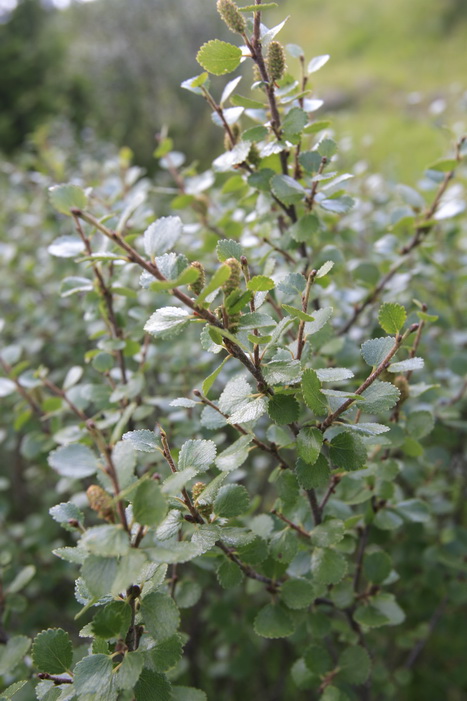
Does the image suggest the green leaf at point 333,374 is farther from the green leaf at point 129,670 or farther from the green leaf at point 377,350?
the green leaf at point 129,670

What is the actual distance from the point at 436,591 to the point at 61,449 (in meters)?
1.40

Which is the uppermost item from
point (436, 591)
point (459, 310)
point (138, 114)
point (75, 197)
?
point (138, 114)

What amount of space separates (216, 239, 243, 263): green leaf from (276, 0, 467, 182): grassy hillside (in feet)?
22.3

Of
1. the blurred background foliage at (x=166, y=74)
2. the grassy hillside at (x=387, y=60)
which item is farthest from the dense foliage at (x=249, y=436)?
the grassy hillside at (x=387, y=60)

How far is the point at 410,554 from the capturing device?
→ 153 cm

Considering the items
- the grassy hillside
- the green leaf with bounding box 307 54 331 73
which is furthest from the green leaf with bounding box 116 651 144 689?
the grassy hillside

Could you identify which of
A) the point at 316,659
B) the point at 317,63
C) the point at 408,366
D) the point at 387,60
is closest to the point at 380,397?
the point at 408,366

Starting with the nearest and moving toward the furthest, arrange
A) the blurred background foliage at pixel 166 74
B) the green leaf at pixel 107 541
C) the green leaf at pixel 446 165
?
the green leaf at pixel 107 541
the green leaf at pixel 446 165
the blurred background foliage at pixel 166 74

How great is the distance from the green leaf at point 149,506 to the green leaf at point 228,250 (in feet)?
0.97

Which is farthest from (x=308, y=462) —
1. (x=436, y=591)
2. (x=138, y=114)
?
(x=138, y=114)

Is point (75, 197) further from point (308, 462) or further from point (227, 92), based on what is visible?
point (308, 462)

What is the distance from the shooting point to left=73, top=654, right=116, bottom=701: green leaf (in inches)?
23.7

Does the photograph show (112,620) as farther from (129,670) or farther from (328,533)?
(328,533)

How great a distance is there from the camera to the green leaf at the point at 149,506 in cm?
55
